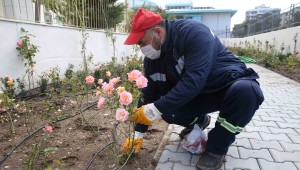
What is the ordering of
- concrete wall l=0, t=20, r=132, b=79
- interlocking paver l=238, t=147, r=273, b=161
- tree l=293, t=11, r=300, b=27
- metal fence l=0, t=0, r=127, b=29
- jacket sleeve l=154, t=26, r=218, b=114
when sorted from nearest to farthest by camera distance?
jacket sleeve l=154, t=26, r=218, b=114 → interlocking paver l=238, t=147, r=273, b=161 → concrete wall l=0, t=20, r=132, b=79 → metal fence l=0, t=0, r=127, b=29 → tree l=293, t=11, r=300, b=27

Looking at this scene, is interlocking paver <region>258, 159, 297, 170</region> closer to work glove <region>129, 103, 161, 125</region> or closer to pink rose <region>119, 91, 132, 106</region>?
work glove <region>129, 103, 161, 125</region>

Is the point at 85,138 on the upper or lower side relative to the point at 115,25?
lower

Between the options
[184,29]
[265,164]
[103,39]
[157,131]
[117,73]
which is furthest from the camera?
[103,39]

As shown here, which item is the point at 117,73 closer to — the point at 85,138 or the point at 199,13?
the point at 85,138

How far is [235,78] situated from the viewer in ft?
7.32

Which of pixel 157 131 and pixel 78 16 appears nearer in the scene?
pixel 157 131

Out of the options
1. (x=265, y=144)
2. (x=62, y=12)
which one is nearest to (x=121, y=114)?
(x=265, y=144)

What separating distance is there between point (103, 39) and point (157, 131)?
4.95 metres

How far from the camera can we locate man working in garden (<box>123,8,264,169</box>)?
2014mm

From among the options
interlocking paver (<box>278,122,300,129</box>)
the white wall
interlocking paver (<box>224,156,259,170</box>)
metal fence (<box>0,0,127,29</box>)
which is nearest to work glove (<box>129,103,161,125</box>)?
interlocking paver (<box>224,156,259,170</box>)

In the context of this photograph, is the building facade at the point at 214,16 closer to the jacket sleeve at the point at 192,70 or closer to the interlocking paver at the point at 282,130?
the interlocking paver at the point at 282,130

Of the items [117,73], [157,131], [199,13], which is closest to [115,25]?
[117,73]

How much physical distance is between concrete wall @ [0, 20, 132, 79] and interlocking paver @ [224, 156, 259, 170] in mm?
3336

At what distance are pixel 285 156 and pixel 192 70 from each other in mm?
1220
